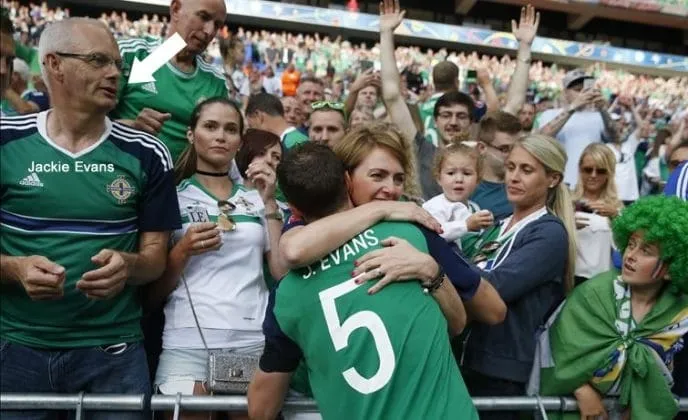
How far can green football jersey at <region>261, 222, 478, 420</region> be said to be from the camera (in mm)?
1921

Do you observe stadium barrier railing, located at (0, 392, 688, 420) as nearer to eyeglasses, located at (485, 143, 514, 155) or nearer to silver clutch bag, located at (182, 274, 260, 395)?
silver clutch bag, located at (182, 274, 260, 395)

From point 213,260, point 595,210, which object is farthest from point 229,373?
point 595,210

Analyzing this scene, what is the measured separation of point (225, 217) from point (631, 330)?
1607mm

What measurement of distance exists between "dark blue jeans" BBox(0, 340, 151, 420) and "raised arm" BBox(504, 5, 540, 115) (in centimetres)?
339

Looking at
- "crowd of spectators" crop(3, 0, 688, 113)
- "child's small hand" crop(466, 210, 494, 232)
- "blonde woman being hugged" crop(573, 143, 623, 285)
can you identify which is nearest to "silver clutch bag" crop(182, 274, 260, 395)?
"child's small hand" crop(466, 210, 494, 232)

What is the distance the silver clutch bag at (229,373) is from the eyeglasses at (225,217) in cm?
50

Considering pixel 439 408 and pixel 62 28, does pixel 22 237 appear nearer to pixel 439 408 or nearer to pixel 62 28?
pixel 62 28

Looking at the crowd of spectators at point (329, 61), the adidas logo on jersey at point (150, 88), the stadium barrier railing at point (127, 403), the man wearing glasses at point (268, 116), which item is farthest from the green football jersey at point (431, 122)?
the crowd of spectators at point (329, 61)

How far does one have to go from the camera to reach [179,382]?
2652 millimetres

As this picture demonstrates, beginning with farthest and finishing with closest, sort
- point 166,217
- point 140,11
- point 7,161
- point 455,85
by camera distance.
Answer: point 140,11
point 455,85
point 166,217
point 7,161

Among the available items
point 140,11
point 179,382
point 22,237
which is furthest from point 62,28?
point 140,11

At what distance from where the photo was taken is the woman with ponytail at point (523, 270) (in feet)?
8.90

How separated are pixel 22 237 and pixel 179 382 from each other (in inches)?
29.7

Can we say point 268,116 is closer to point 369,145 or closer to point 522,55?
point 522,55
